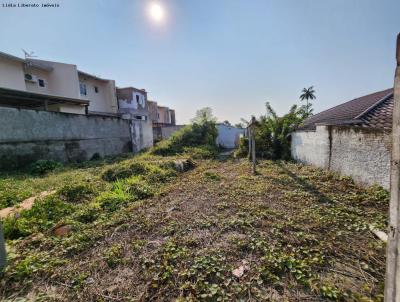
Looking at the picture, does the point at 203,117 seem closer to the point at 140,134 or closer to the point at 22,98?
the point at 140,134

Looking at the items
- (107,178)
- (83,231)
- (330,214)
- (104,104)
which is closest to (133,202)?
(83,231)

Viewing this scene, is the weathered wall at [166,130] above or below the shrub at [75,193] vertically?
above

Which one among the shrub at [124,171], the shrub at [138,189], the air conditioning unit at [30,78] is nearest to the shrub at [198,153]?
the shrub at [124,171]

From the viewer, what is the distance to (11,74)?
1257 cm

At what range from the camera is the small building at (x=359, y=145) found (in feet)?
14.1

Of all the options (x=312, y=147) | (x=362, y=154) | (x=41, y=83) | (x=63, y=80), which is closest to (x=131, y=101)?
(x=63, y=80)

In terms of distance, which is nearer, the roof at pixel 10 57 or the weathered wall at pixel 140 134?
the roof at pixel 10 57

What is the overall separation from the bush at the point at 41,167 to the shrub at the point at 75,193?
4239 mm

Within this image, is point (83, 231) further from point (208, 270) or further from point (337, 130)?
point (337, 130)

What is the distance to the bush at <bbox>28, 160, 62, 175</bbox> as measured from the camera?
7.78 metres

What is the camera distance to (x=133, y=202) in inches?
179

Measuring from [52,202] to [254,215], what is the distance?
4.13 meters

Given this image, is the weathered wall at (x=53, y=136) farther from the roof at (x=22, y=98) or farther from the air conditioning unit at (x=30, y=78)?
the air conditioning unit at (x=30, y=78)

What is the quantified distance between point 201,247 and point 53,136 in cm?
1006
